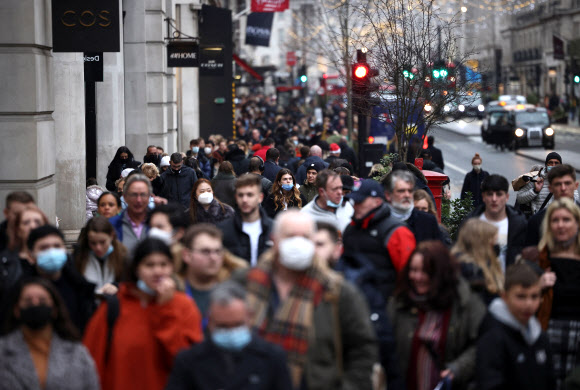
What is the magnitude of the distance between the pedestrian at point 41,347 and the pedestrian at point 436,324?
73.0 inches

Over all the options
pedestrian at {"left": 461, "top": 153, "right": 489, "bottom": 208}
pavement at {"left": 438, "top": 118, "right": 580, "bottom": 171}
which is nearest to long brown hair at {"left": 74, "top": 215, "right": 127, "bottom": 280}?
pedestrian at {"left": 461, "top": 153, "right": 489, "bottom": 208}

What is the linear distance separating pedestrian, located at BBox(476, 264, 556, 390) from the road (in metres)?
20.2

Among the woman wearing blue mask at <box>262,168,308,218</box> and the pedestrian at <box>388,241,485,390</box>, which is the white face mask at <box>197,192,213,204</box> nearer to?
the woman wearing blue mask at <box>262,168,308,218</box>

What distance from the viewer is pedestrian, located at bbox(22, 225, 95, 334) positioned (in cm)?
643

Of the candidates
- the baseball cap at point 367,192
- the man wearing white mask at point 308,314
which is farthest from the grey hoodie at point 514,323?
the baseball cap at point 367,192

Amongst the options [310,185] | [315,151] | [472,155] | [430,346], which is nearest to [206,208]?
[310,185]

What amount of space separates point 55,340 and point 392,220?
287cm

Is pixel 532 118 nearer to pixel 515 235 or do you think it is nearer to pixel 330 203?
pixel 330 203

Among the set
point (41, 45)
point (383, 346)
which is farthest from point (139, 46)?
point (383, 346)

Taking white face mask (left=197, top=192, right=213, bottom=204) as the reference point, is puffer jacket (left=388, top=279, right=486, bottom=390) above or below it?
below

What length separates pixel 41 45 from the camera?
1157 centimetres

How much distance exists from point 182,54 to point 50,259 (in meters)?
18.5

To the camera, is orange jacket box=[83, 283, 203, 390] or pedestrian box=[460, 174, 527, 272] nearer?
orange jacket box=[83, 283, 203, 390]

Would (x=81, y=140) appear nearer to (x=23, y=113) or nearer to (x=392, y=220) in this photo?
(x=23, y=113)
